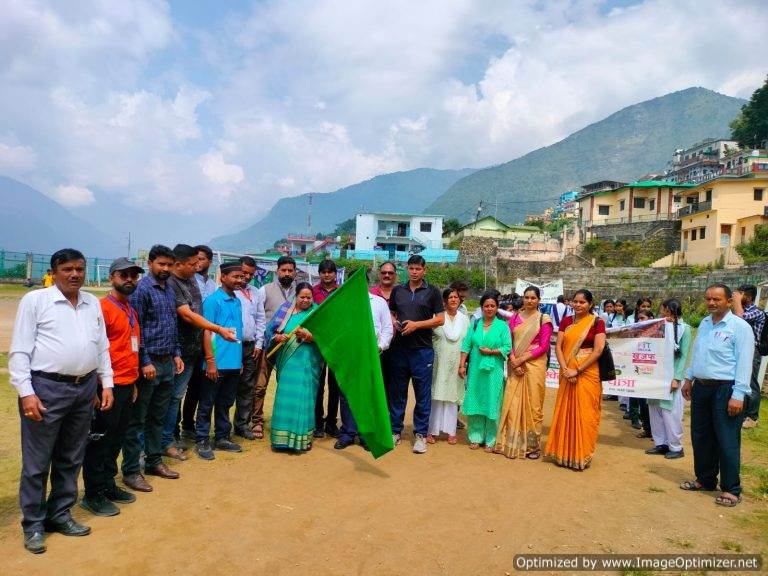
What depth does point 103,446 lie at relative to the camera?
3697 millimetres

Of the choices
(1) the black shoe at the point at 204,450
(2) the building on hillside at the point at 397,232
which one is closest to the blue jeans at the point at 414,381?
(1) the black shoe at the point at 204,450

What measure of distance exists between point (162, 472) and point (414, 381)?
2.66 meters

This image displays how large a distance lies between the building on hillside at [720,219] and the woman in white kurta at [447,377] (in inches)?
1090

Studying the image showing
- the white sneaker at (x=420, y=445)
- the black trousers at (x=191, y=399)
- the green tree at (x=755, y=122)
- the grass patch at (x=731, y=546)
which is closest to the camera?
the grass patch at (x=731, y=546)

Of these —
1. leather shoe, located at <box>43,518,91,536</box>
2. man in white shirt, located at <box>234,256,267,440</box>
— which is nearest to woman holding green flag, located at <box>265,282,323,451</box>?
man in white shirt, located at <box>234,256,267,440</box>

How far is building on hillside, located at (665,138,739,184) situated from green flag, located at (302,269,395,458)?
194ft

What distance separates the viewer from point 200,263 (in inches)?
223

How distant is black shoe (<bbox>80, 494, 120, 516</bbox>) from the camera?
366 centimetres

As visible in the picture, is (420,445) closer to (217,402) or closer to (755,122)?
(217,402)

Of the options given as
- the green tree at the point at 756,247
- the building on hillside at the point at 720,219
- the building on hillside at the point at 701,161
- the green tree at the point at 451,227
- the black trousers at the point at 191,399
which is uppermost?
the building on hillside at the point at 701,161

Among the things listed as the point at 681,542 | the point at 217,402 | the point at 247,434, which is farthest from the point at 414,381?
the point at 681,542

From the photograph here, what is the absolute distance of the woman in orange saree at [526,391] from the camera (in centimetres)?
546

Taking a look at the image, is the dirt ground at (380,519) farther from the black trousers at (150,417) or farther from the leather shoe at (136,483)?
the black trousers at (150,417)

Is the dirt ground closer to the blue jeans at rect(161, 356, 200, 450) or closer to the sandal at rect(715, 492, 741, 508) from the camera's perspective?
the sandal at rect(715, 492, 741, 508)
